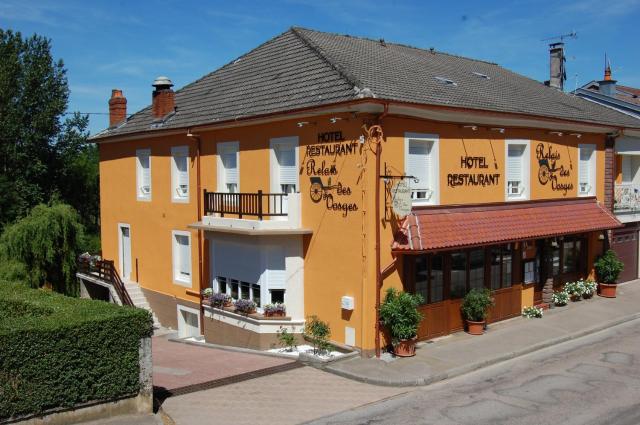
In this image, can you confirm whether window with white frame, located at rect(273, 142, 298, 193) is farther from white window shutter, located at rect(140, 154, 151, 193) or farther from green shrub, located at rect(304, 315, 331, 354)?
white window shutter, located at rect(140, 154, 151, 193)

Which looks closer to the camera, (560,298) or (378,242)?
(378,242)

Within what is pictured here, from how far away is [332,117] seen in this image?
47.0 ft

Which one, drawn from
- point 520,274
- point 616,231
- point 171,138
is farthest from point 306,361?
point 616,231

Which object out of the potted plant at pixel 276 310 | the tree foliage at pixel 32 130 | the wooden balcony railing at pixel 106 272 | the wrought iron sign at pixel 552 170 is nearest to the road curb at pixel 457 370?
the potted plant at pixel 276 310

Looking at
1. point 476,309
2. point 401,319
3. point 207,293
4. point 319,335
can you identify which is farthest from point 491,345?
point 207,293

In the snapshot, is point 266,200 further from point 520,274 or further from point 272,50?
point 520,274

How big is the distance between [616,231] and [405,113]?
1168cm

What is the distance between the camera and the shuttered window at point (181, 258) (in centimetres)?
2013

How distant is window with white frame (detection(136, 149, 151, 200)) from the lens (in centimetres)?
2225

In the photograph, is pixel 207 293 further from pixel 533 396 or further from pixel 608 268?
pixel 608 268

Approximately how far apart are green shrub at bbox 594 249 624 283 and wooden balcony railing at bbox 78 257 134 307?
51.7 feet

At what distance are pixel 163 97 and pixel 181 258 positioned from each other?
5594 millimetres

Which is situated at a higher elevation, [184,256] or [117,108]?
[117,108]

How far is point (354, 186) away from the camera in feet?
45.8
